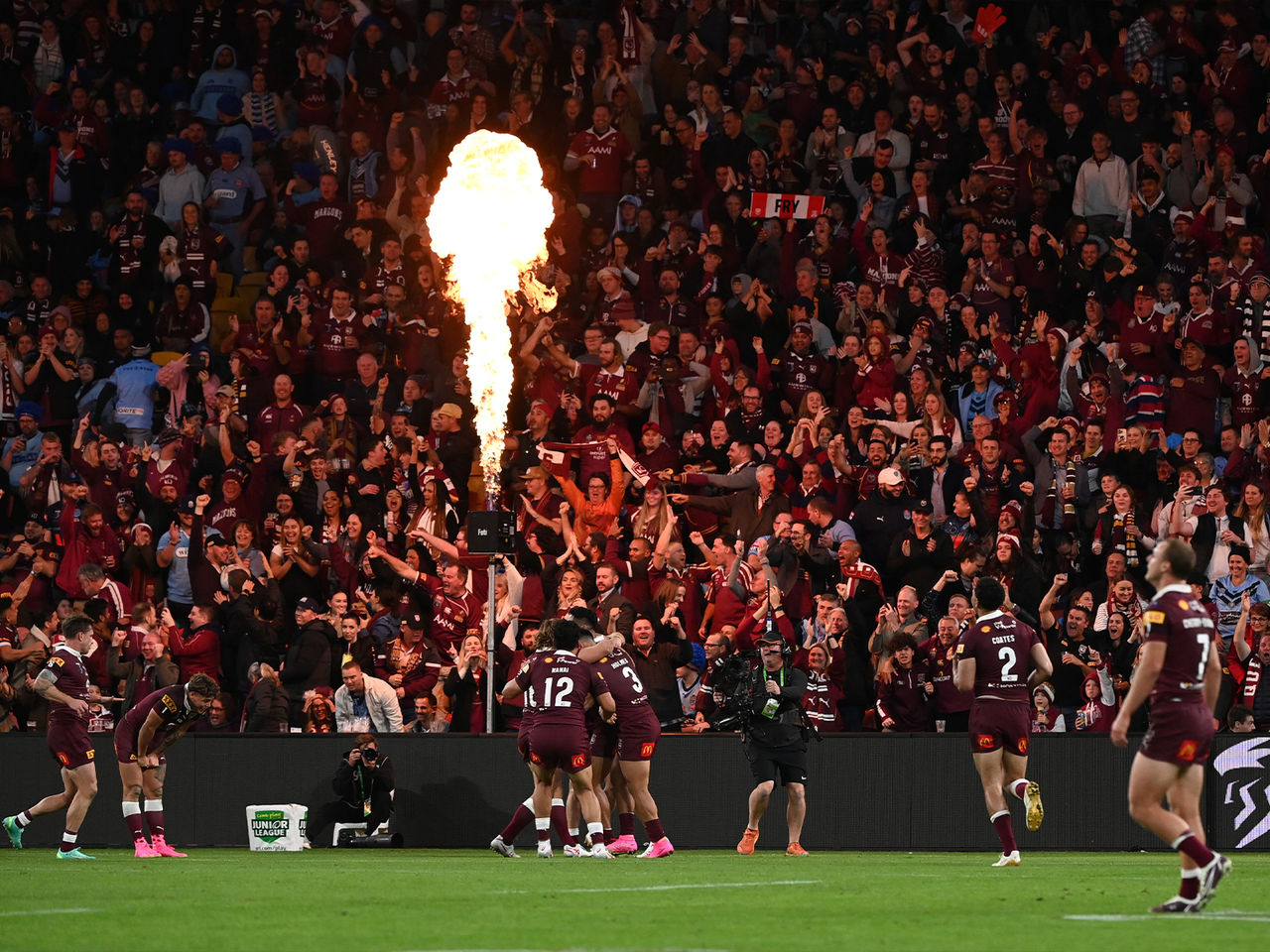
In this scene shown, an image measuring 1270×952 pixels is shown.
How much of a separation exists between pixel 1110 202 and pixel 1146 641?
585 inches

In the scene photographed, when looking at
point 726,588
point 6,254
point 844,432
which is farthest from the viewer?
point 6,254

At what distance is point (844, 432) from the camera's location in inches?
893

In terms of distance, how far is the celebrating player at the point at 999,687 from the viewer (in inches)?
611

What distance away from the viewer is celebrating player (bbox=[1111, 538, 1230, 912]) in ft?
34.3

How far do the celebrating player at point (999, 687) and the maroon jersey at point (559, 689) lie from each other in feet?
10.3

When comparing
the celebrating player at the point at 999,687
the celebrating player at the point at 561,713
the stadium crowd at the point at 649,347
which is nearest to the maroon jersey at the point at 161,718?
the stadium crowd at the point at 649,347

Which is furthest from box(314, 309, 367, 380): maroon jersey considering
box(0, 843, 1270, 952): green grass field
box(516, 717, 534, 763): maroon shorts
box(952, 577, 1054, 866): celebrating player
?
box(952, 577, 1054, 866): celebrating player

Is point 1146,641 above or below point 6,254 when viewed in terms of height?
below

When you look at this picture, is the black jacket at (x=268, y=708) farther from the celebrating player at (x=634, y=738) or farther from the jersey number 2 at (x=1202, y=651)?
the jersey number 2 at (x=1202, y=651)

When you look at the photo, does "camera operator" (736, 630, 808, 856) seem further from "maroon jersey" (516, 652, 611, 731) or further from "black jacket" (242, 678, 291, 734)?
"black jacket" (242, 678, 291, 734)

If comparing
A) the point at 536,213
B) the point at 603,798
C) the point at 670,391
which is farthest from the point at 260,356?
the point at 603,798

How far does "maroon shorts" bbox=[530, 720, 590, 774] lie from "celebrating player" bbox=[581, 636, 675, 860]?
89cm

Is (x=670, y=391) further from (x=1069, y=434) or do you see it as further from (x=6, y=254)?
(x=6, y=254)

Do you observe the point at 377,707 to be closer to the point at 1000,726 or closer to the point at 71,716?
the point at 71,716
